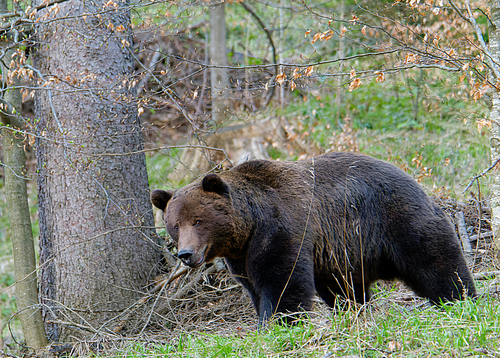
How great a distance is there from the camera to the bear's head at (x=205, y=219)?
440cm

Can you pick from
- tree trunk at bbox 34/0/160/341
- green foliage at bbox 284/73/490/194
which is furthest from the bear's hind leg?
green foliage at bbox 284/73/490/194

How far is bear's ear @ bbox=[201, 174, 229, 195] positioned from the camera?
14.6ft

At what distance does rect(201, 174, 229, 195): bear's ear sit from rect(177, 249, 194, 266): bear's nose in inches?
26.3

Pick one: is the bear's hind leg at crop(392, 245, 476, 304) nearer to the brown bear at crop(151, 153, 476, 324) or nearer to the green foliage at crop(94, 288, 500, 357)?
the brown bear at crop(151, 153, 476, 324)

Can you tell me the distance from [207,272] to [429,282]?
292cm

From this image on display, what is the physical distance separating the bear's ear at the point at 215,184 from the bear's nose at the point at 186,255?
668mm

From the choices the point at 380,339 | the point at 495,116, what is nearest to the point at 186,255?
the point at 380,339

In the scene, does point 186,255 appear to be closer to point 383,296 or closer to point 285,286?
point 285,286

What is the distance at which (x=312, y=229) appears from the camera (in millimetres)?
4691

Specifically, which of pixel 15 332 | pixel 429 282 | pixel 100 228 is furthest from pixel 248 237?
pixel 15 332

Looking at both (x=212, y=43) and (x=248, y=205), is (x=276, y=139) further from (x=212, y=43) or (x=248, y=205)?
(x=248, y=205)

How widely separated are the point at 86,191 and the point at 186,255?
242 cm

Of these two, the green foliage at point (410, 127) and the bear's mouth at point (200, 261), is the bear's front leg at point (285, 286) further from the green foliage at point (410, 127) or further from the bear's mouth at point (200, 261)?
the green foliage at point (410, 127)

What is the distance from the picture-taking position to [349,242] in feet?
16.1
